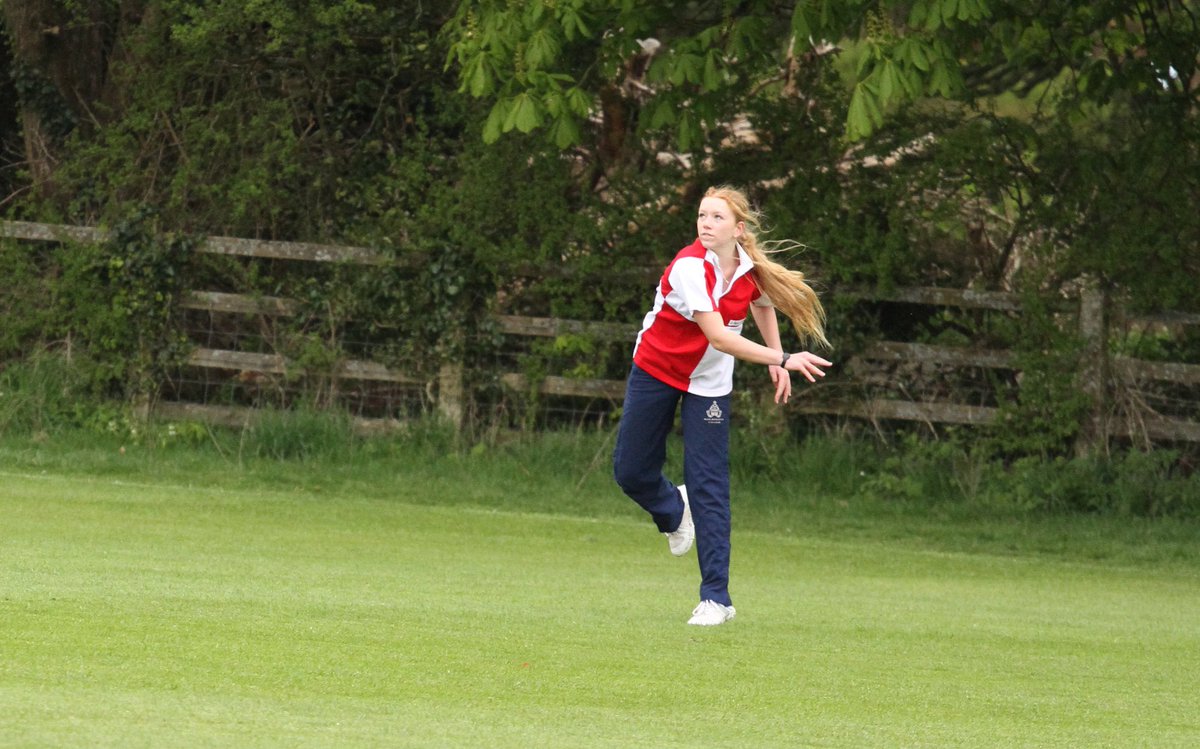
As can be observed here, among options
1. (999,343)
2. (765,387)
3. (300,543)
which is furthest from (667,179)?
(300,543)

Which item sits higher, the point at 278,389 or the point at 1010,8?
the point at 1010,8

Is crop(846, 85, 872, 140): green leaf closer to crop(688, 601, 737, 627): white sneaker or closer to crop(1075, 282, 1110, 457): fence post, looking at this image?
crop(688, 601, 737, 627): white sneaker

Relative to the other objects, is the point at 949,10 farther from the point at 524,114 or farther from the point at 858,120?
the point at 524,114

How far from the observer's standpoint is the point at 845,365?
1466 centimetres

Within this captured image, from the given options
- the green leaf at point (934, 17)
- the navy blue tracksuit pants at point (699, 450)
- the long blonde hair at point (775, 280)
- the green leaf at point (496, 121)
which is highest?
the green leaf at point (934, 17)

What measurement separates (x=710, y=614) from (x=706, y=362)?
1.02 meters

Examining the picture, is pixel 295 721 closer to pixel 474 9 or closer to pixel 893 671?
pixel 893 671

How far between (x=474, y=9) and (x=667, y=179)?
2.66m

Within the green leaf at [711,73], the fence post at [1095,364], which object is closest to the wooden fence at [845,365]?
the fence post at [1095,364]

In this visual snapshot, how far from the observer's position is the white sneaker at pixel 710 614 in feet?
23.8

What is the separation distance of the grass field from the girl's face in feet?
5.08

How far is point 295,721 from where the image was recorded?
466 centimetres

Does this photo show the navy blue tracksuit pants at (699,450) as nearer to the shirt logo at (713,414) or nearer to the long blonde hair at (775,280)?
the shirt logo at (713,414)

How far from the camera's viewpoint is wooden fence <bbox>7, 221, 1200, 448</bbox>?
45.9 ft
